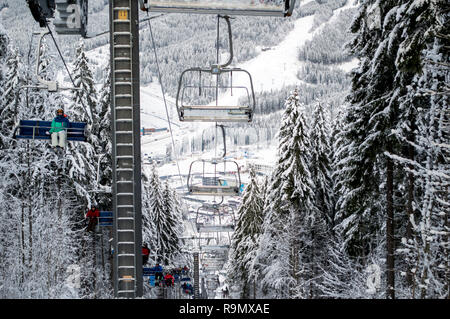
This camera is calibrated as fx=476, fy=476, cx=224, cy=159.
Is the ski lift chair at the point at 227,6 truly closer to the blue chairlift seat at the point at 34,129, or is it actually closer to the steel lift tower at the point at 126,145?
the steel lift tower at the point at 126,145

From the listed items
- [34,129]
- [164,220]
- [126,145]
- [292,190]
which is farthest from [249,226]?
[126,145]

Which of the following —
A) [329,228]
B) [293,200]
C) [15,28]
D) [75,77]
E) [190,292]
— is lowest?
[190,292]

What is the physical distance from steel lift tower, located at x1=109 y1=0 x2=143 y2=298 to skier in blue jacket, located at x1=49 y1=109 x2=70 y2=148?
204 inches

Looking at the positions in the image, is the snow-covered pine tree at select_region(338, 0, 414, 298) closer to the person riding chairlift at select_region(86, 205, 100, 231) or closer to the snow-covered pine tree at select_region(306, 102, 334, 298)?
the snow-covered pine tree at select_region(306, 102, 334, 298)

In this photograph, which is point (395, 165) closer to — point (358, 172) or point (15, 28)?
point (358, 172)

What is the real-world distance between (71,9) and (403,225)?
13.4 meters

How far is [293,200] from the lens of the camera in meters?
22.4

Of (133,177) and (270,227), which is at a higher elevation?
(133,177)

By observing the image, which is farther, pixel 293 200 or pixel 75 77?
pixel 75 77

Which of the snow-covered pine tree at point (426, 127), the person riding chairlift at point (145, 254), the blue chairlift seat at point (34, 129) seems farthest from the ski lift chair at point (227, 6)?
the blue chairlift seat at point (34, 129)

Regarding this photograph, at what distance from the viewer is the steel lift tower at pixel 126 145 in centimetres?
834

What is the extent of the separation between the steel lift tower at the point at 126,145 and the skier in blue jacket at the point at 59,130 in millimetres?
5183

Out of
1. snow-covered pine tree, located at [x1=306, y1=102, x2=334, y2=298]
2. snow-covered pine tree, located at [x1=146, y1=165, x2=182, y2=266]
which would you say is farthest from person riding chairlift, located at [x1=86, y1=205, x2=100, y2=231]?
snow-covered pine tree, located at [x1=146, y1=165, x2=182, y2=266]
